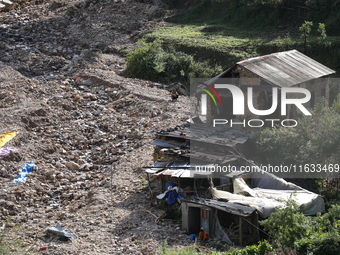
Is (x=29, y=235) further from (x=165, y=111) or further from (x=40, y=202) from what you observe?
(x=165, y=111)

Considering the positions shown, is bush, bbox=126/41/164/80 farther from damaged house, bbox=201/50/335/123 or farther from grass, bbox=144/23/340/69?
damaged house, bbox=201/50/335/123

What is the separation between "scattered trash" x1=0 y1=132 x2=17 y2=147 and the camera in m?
13.7

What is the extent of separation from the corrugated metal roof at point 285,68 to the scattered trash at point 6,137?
8.53 m

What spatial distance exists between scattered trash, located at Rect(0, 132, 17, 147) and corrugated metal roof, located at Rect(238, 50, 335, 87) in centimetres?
853

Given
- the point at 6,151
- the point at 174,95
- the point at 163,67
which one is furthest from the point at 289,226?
the point at 163,67

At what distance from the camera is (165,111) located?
669 inches

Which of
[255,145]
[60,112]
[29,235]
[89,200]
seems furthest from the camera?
[60,112]

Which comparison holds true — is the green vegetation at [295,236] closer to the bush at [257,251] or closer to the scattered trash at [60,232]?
the bush at [257,251]

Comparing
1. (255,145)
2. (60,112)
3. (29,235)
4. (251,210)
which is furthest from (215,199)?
(60,112)

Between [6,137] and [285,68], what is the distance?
10.6 metres

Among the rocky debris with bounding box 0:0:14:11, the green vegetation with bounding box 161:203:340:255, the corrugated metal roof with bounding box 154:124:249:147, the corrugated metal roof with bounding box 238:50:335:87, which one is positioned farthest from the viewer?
the rocky debris with bounding box 0:0:14:11

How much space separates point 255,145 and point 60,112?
28.2 feet

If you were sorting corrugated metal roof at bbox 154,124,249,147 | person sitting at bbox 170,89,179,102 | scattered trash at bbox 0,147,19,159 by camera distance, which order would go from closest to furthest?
1. corrugated metal roof at bbox 154,124,249,147
2. scattered trash at bbox 0,147,19,159
3. person sitting at bbox 170,89,179,102

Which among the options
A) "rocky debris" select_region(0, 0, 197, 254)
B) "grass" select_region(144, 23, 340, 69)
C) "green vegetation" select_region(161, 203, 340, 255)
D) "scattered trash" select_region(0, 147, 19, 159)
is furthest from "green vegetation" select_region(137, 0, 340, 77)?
"green vegetation" select_region(161, 203, 340, 255)
